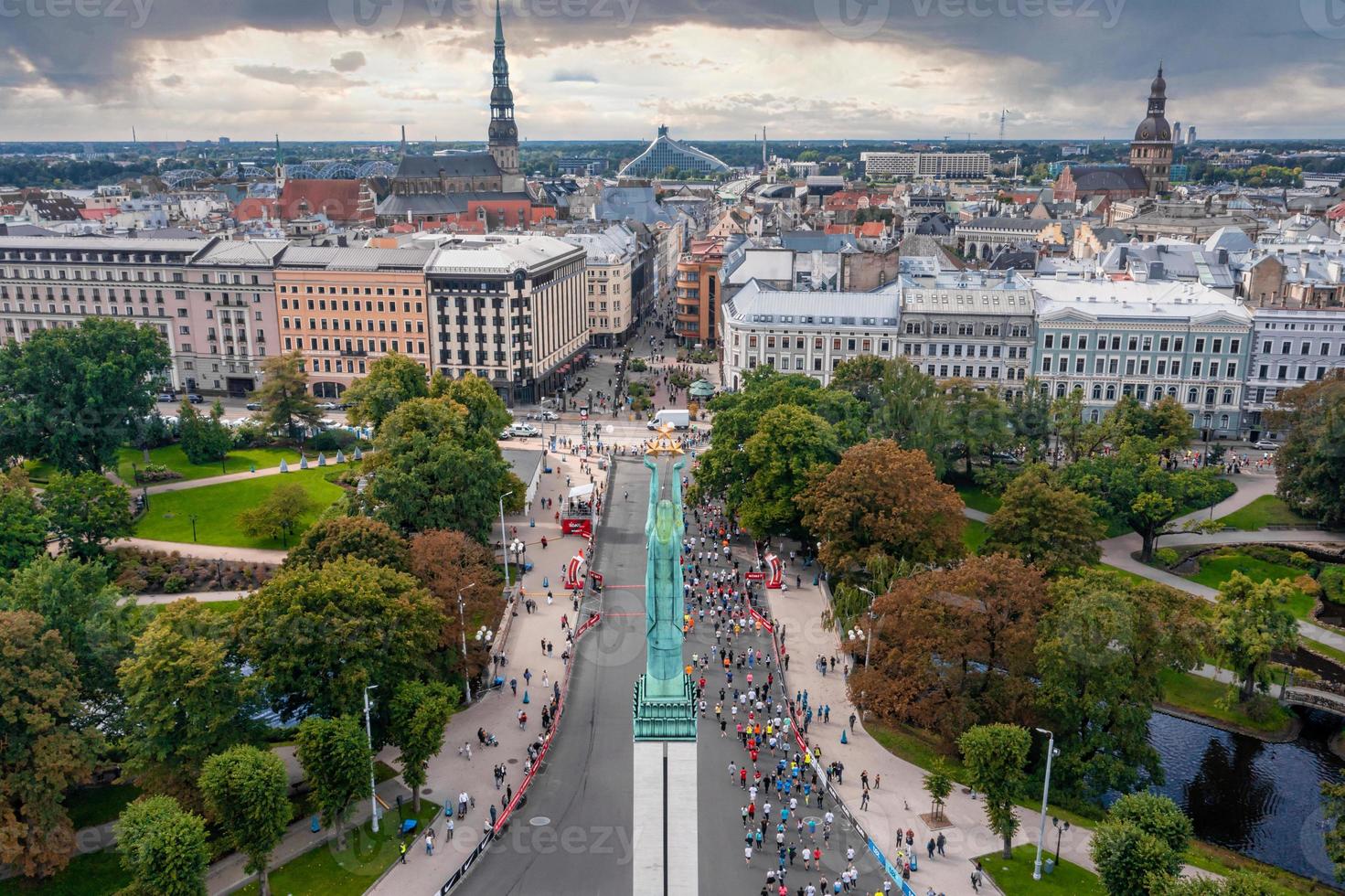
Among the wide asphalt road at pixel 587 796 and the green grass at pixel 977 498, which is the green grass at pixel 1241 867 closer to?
the wide asphalt road at pixel 587 796

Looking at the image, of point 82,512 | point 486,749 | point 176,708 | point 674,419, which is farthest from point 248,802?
point 674,419

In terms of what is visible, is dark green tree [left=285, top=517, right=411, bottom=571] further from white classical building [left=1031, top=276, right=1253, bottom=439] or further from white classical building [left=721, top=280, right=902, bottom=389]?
white classical building [left=1031, top=276, right=1253, bottom=439]

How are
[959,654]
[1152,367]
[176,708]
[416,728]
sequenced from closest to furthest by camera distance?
[176,708] → [416,728] → [959,654] → [1152,367]

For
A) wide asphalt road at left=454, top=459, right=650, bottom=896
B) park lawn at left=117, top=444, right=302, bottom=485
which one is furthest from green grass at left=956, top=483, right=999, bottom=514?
park lawn at left=117, top=444, right=302, bottom=485

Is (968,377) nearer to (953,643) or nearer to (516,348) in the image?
(516,348)

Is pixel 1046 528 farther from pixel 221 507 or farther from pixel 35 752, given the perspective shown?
pixel 221 507

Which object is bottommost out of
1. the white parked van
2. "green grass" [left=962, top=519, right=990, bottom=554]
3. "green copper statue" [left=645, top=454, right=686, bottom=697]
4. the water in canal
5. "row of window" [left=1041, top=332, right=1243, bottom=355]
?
the water in canal

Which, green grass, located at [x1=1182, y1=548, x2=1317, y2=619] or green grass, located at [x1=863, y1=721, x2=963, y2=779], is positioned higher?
green grass, located at [x1=1182, y1=548, x2=1317, y2=619]
